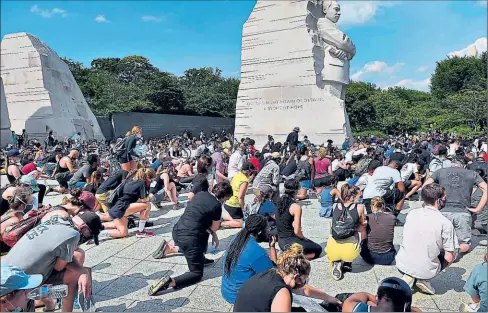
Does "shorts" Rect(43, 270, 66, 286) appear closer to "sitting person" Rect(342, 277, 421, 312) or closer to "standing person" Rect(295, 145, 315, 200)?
"sitting person" Rect(342, 277, 421, 312)

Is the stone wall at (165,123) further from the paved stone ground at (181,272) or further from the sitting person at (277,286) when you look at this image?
the sitting person at (277,286)

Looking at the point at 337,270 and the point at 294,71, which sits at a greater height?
the point at 294,71

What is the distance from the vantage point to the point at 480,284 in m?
3.49

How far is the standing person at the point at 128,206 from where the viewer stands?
6500mm

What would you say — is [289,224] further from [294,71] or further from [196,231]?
[294,71]

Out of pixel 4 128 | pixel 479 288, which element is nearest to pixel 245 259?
pixel 479 288

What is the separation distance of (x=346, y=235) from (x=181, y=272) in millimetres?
2316

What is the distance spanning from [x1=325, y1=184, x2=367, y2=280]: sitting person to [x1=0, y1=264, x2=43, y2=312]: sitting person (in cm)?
350

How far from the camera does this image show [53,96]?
23203 mm

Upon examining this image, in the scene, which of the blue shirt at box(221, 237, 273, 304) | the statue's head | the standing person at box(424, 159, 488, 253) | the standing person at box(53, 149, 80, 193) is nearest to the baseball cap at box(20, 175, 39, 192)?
the standing person at box(53, 149, 80, 193)

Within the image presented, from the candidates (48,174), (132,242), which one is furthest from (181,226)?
(48,174)

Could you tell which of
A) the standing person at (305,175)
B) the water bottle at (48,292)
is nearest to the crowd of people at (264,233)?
the water bottle at (48,292)

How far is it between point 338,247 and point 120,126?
103 ft

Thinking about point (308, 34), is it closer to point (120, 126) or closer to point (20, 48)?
point (20, 48)
